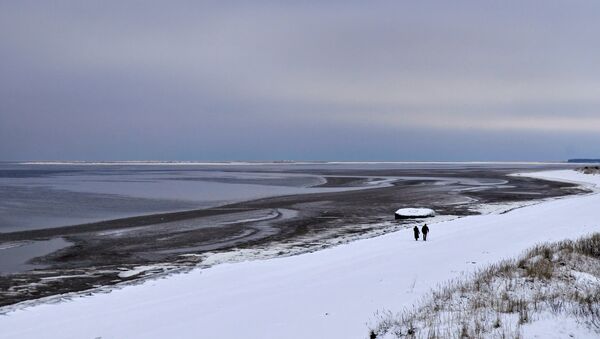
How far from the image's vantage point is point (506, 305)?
298 inches

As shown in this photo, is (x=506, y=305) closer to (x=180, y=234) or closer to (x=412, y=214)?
(x=180, y=234)

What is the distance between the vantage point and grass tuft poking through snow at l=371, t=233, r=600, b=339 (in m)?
6.66

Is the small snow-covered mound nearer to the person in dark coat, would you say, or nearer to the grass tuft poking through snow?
the person in dark coat

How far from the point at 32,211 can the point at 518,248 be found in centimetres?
3046

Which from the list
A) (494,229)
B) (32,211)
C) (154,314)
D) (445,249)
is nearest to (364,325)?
(154,314)

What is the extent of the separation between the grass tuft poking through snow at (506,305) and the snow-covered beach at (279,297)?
0.76m

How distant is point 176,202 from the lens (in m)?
39.3

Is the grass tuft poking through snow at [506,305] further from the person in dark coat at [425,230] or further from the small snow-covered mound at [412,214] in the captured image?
the small snow-covered mound at [412,214]

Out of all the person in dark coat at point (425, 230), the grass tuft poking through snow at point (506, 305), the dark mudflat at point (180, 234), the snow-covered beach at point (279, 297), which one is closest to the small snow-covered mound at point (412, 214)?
the dark mudflat at point (180, 234)

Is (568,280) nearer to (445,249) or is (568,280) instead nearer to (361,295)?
(361,295)

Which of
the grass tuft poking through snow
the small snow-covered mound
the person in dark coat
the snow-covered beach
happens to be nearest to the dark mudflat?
the small snow-covered mound

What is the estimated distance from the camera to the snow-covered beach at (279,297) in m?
8.77

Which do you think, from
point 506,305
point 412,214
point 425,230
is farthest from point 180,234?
point 506,305

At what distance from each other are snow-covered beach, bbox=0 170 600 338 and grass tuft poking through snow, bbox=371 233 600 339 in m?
0.76
